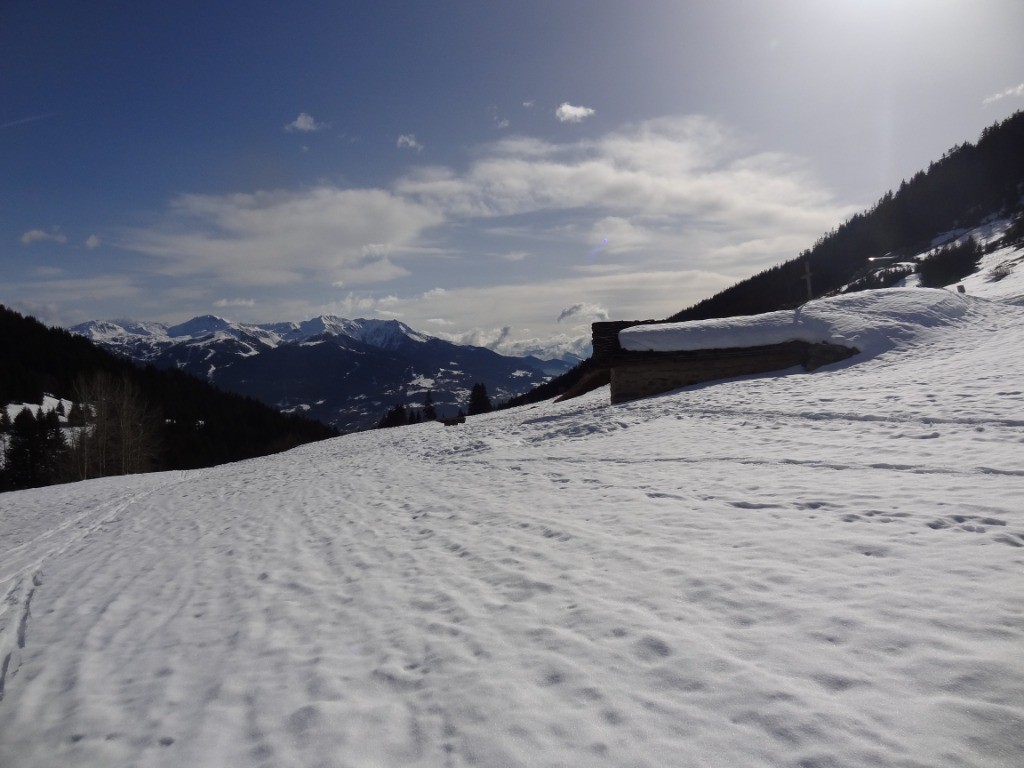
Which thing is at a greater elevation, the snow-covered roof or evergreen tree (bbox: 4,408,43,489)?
the snow-covered roof

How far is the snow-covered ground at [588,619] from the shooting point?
3.48m

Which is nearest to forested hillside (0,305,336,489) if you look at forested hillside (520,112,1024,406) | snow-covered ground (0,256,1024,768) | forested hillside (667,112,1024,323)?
snow-covered ground (0,256,1024,768)

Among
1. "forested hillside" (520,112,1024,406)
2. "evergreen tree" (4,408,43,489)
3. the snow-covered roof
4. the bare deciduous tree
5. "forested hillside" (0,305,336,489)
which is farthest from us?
"forested hillside" (520,112,1024,406)

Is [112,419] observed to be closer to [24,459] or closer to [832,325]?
[24,459]

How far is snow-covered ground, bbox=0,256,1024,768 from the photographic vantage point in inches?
137

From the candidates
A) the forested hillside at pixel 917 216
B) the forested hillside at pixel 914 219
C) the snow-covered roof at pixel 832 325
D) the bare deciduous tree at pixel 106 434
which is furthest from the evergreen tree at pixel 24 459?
the forested hillside at pixel 917 216

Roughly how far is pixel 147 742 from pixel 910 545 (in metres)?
7.82

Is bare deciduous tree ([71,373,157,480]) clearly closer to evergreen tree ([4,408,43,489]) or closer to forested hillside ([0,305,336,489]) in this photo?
forested hillside ([0,305,336,489])

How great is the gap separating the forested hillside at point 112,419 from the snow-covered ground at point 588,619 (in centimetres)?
3686

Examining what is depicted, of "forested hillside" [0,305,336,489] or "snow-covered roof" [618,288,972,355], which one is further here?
"forested hillside" [0,305,336,489]

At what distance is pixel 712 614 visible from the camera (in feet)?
15.9

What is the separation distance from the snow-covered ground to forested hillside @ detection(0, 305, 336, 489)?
3686 centimetres

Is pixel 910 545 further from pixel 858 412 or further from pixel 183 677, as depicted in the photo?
pixel 858 412

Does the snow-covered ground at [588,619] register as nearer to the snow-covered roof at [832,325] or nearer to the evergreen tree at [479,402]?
the snow-covered roof at [832,325]
